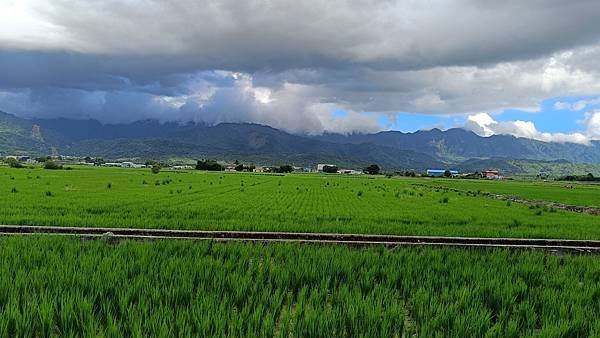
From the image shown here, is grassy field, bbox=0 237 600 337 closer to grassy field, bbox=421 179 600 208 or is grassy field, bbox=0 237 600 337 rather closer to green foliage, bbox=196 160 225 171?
grassy field, bbox=421 179 600 208

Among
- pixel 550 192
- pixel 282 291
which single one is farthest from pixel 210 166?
pixel 282 291

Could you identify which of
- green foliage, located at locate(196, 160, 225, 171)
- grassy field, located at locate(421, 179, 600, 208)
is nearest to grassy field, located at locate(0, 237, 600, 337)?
grassy field, located at locate(421, 179, 600, 208)

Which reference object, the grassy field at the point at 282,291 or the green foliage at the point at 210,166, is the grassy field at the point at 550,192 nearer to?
the grassy field at the point at 282,291

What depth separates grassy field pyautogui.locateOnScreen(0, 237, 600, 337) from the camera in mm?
4402

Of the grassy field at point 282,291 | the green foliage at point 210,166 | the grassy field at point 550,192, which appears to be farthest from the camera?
the green foliage at point 210,166

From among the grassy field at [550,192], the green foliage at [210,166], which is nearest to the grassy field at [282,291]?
the grassy field at [550,192]

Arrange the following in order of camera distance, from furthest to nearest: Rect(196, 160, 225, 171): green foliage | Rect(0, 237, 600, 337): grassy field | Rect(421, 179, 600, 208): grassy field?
Rect(196, 160, 225, 171): green foliage → Rect(421, 179, 600, 208): grassy field → Rect(0, 237, 600, 337): grassy field

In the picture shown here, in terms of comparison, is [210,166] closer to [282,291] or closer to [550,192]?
[550,192]

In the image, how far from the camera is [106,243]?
908 centimetres

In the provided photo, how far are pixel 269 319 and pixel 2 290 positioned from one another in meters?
3.52

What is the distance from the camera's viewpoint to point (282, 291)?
19.6ft

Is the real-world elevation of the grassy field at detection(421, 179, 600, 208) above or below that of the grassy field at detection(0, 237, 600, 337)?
below

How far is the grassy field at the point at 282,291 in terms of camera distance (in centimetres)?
440

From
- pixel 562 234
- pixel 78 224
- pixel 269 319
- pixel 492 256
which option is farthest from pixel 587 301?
pixel 78 224
